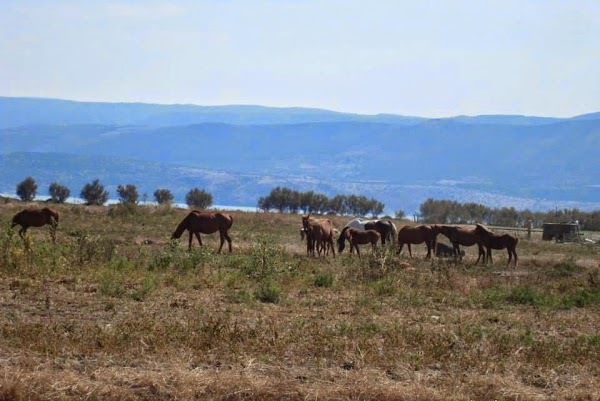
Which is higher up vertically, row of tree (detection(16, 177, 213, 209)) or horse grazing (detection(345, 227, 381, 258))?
horse grazing (detection(345, 227, 381, 258))

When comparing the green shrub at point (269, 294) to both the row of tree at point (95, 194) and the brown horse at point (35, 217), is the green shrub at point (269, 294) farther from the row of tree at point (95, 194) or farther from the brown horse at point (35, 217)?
the row of tree at point (95, 194)

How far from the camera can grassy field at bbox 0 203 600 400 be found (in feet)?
35.9

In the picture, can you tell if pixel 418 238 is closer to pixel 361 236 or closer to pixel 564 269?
pixel 361 236

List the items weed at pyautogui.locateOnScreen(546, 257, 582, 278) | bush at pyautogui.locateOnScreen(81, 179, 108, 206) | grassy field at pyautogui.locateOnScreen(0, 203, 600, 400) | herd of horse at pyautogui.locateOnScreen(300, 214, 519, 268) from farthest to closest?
bush at pyautogui.locateOnScreen(81, 179, 108, 206) < herd of horse at pyautogui.locateOnScreen(300, 214, 519, 268) < weed at pyautogui.locateOnScreen(546, 257, 582, 278) < grassy field at pyautogui.locateOnScreen(0, 203, 600, 400)

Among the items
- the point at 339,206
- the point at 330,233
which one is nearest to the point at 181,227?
the point at 330,233

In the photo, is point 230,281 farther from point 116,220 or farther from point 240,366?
point 116,220

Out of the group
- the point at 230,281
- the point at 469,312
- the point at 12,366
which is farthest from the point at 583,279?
the point at 12,366

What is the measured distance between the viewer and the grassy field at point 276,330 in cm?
1094

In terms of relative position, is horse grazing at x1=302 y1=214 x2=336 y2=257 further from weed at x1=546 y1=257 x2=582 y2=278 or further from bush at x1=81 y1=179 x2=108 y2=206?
bush at x1=81 y1=179 x2=108 y2=206

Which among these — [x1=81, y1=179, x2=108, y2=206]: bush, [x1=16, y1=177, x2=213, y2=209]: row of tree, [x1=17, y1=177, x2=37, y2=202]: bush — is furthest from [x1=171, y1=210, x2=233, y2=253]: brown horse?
[x1=17, y1=177, x2=37, y2=202]: bush

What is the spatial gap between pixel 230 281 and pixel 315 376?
26.2 feet

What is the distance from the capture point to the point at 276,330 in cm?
1345

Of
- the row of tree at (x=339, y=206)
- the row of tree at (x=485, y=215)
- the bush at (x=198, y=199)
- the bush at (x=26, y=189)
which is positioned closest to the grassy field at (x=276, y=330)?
the bush at (x=26, y=189)

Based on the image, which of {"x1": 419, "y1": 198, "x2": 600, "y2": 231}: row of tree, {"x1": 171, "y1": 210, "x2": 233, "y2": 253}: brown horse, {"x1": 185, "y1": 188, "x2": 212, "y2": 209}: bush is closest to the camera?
{"x1": 171, "y1": 210, "x2": 233, "y2": 253}: brown horse
